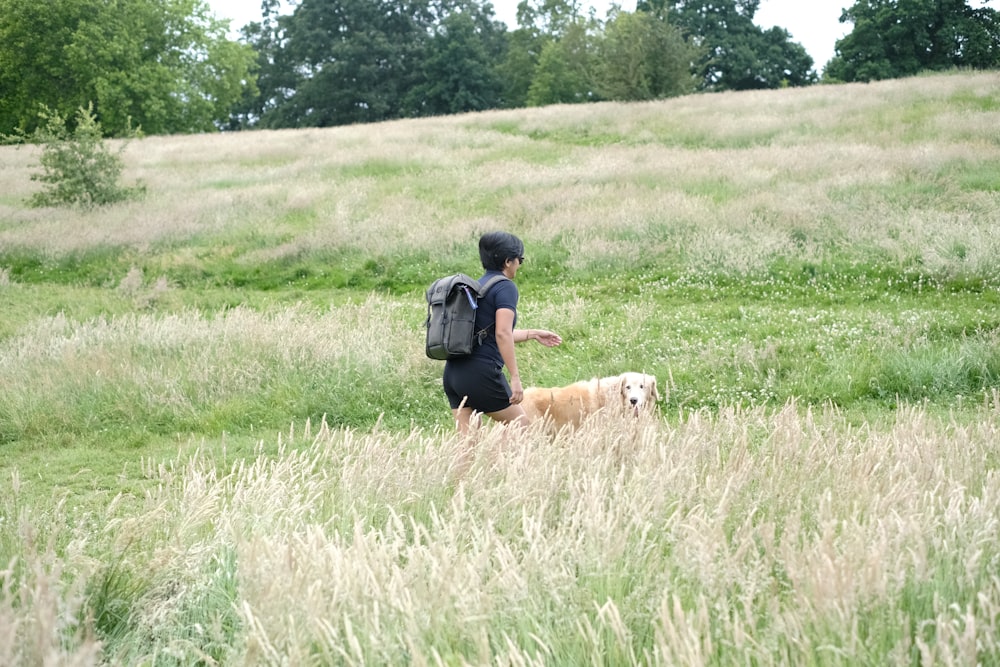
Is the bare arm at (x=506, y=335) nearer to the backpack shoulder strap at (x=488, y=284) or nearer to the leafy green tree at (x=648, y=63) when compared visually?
the backpack shoulder strap at (x=488, y=284)

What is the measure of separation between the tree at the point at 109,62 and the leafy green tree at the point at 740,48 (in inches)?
1255

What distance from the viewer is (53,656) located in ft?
6.68

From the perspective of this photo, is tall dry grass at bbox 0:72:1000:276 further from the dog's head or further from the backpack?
the backpack

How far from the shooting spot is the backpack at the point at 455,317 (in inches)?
214

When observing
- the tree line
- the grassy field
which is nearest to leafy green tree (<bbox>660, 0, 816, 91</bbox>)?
the tree line

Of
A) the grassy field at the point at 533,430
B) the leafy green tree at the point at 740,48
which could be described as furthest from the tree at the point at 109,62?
the leafy green tree at the point at 740,48

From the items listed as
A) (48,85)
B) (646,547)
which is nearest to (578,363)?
(646,547)

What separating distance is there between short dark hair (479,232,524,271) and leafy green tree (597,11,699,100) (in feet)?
106

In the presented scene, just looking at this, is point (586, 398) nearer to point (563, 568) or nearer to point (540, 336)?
point (540, 336)

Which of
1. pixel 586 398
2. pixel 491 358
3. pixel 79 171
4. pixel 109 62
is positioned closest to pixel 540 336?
pixel 491 358

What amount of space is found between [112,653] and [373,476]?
4.86ft

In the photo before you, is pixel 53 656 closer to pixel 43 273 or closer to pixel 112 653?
pixel 112 653

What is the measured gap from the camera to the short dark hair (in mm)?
5617

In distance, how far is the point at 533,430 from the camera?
4.82 metres
